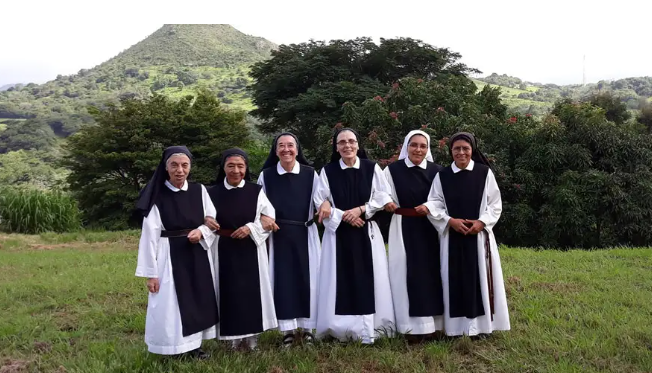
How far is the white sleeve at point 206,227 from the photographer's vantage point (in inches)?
172

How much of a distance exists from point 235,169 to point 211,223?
509 mm

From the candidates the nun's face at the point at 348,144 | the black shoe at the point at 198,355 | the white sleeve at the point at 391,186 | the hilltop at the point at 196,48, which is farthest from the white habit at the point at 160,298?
the hilltop at the point at 196,48

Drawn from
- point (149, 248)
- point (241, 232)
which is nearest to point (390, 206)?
point (241, 232)

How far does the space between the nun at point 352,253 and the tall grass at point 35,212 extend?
41.8ft

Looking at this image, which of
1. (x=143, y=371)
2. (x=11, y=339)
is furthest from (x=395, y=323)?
(x=11, y=339)

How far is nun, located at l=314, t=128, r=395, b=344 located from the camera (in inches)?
187

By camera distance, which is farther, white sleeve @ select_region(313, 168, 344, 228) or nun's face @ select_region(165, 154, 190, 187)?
white sleeve @ select_region(313, 168, 344, 228)

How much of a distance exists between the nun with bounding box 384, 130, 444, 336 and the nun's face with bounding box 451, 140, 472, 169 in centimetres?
Answer: 27

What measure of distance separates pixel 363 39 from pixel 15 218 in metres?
13.5

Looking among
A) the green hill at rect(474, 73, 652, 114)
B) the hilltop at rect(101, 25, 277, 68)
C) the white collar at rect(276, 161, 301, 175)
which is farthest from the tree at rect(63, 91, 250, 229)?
the hilltop at rect(101, 25, 277, 68)

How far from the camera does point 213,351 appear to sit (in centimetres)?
457

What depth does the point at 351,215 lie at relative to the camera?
4695 mm

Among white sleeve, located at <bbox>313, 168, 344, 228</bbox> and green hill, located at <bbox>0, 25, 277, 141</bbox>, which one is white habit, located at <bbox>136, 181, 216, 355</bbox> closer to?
white sleeve, located at <bbox>313, 168, 344, 228</bbox>

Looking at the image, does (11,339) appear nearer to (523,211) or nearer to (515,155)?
(523,211)
